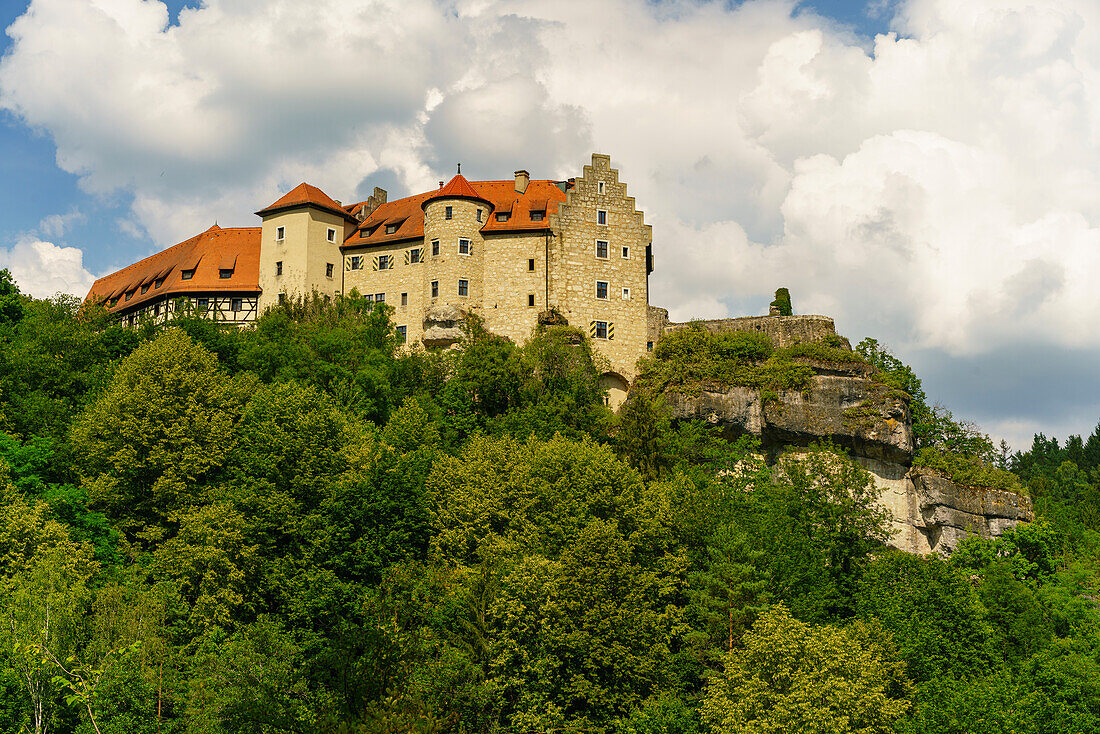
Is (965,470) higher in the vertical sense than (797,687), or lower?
higher

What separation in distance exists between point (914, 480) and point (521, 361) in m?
20.9

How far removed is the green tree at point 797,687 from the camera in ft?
115

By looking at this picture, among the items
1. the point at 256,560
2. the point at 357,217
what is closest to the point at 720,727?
the point at 256,560

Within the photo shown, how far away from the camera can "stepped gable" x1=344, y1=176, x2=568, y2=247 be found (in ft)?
208

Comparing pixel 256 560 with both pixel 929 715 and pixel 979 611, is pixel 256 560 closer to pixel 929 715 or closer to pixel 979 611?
pixel 929 715

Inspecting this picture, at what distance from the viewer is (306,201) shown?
66812 millimetres

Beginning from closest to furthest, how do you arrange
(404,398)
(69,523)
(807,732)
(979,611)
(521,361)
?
1. (807,732)
2. (69,523)
3. (979,611)
4. (404,398)
5. (521,361)

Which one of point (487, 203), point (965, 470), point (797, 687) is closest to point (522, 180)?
→ point (487, 203)

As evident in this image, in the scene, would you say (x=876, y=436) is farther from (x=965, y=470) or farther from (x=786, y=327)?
(x=786, y=327)

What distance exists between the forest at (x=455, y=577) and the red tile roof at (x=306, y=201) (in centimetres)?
1418

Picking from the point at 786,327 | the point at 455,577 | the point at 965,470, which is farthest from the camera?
the point at 786,327

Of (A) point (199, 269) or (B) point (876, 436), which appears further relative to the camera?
(A) point (199, 269)

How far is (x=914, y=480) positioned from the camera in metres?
56.6

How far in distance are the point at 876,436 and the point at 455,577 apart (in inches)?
1035
